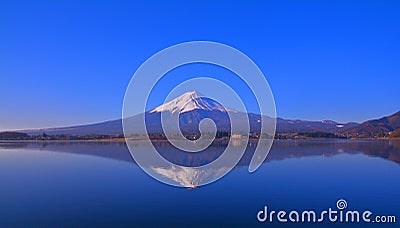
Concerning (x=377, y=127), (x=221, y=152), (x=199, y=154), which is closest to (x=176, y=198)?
(x=199, y=154)

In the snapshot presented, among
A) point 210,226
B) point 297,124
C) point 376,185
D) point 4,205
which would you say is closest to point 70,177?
point 4,205

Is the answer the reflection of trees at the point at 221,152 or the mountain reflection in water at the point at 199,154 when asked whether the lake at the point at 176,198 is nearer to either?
the mountain reflection in water at the point at 199,154

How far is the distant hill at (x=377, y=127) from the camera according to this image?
9353cm

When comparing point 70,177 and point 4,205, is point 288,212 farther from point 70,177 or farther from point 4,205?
point 70,177

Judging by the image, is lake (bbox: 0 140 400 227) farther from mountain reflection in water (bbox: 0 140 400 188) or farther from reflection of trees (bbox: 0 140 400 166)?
reflection of trees (bbox: 0 140 400 166)

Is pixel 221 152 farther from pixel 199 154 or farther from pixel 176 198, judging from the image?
pixel 176 198

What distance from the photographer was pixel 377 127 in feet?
332

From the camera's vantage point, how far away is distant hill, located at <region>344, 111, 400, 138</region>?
93.5 m

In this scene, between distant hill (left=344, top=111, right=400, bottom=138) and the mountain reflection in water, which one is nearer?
the mountain reflection in water

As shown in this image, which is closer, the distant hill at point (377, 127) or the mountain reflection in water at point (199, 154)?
the mountain reflection in water at point (199, 154)

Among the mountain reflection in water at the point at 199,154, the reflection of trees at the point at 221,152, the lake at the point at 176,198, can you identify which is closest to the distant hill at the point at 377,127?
the reflection of trees at the point at 221,152

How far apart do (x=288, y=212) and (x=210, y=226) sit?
2240 millimetres

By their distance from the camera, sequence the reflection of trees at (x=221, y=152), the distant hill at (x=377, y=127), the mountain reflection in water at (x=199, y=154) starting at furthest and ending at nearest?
the distant hill at (x=377, y=127) → the reflection of trees at (x=221, y=152) → the mountain reflection in water at (x=199, y=154)

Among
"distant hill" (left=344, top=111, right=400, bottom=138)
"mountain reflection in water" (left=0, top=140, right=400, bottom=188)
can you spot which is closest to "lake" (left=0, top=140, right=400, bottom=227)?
"mountain reflection in water" (left=0, top=140, right=400, bottom=188)
